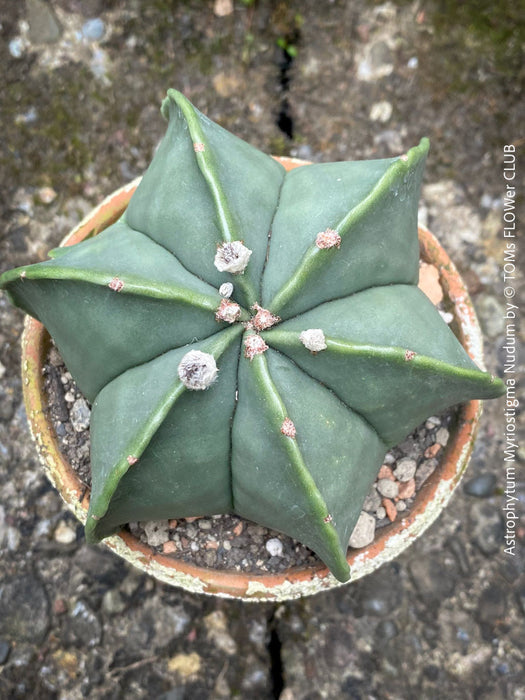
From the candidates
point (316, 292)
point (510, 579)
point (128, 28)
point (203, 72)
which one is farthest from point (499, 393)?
point (128, 28)

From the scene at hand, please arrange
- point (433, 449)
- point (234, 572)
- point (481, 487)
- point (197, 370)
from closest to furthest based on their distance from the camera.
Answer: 1. point (197, 370)
2. point (234, 572)
3. point (433, 449)
4. point (481, 487)

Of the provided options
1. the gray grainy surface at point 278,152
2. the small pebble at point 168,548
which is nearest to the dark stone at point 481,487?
the gray grainy surface at point 278,152

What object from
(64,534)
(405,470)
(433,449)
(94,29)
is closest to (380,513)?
(405,470)

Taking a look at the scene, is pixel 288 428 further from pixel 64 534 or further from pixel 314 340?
pixel 64 534

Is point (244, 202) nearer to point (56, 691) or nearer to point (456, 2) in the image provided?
point (456, 2)

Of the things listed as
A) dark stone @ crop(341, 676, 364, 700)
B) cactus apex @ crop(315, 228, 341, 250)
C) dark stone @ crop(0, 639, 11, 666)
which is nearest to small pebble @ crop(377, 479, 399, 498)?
cactus apex @ crop(315, 228, 341, 250)

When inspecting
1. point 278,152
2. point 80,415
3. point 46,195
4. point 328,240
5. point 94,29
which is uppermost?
point 94,29
